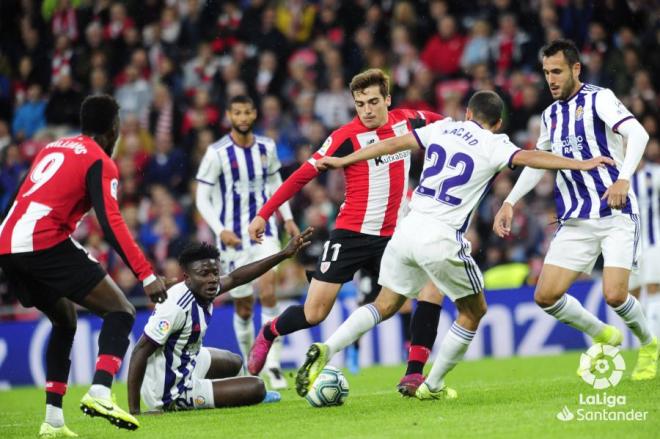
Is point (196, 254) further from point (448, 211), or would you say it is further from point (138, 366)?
point (448, 211)

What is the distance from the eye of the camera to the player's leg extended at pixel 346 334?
296 inches

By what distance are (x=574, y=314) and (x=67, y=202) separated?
358cm

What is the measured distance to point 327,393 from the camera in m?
7.84

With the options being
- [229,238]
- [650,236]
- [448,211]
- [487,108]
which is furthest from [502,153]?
[650,236]

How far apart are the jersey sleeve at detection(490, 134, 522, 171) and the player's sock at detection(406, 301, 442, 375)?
135 centimetres

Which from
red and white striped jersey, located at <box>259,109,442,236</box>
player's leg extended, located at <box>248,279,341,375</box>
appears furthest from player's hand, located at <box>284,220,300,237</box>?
player's leg extended, located at <box>248,279,341,375</box>

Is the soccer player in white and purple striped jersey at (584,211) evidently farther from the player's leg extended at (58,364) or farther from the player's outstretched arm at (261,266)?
the player's leg extended at (58,364)

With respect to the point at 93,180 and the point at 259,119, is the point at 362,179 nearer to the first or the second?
the point at 93,180

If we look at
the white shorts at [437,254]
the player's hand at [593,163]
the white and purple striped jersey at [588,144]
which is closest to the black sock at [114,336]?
the white shorts at [437,254]

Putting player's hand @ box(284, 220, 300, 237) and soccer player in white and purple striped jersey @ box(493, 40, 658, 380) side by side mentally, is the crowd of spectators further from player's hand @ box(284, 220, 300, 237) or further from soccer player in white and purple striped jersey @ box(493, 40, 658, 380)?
soccer player in white and purple striped jersey @ box(493, 40, 658, 380)

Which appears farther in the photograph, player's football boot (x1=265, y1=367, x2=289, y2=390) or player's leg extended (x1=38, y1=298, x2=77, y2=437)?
player's football boot (x1=265, y1=367, x2=289, y2=390)

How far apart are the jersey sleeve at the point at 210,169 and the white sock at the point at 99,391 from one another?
13.8ft

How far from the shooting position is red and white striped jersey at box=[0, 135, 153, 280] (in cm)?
661

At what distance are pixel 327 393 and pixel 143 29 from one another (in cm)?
1198
